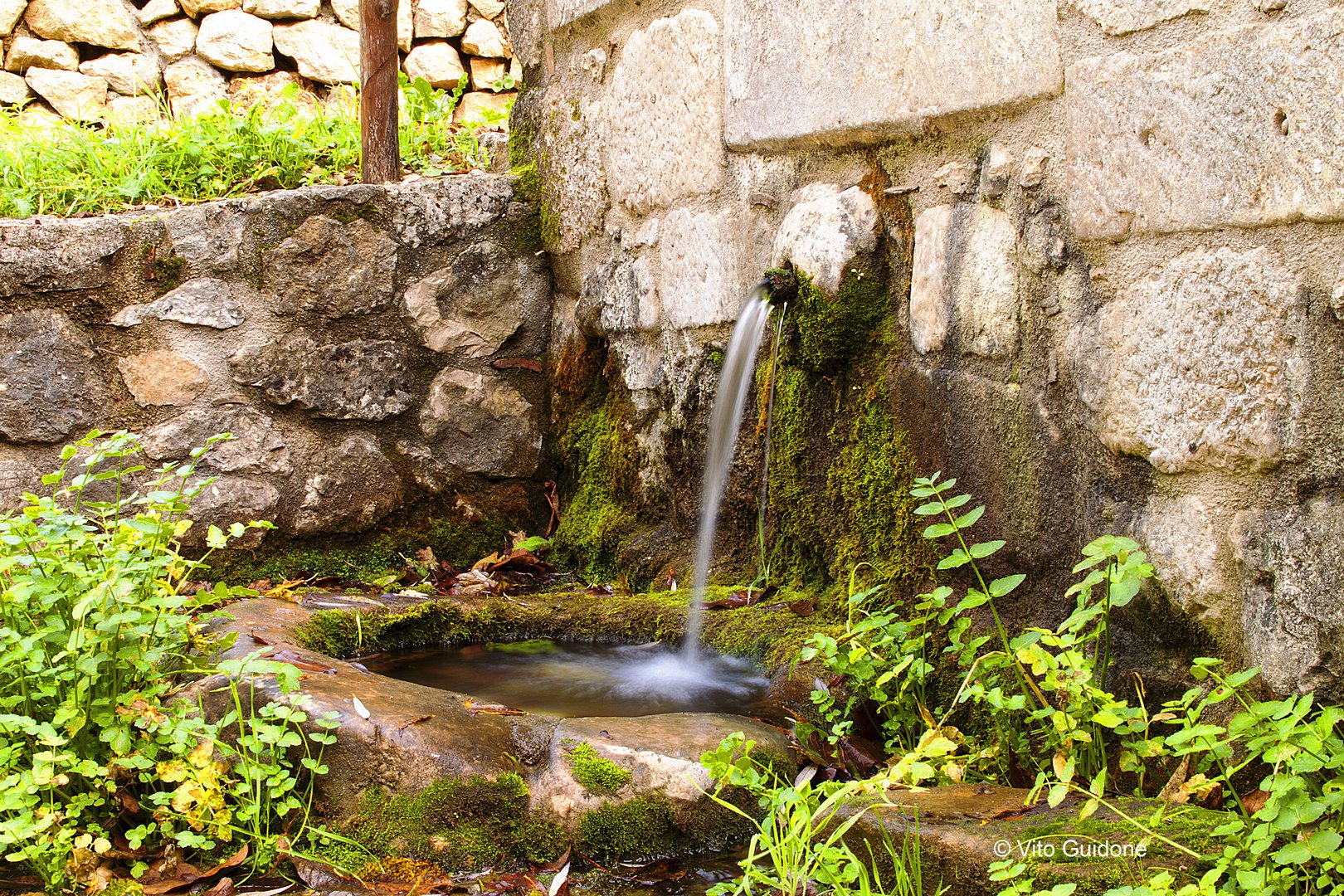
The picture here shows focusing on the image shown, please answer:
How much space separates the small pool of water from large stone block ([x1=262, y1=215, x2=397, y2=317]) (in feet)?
3.54

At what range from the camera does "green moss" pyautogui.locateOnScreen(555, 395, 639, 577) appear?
3.05 meters

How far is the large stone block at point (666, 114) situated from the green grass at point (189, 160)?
74 centimetres

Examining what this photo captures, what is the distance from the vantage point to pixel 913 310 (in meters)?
2.04

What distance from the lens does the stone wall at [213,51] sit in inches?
221

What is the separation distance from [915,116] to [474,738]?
4.20ft

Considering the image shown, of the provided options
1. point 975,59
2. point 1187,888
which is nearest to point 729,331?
point 975,59

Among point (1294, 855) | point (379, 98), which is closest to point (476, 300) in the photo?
point (379, 98)

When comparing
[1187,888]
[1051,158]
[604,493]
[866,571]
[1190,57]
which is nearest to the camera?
[1187,888]

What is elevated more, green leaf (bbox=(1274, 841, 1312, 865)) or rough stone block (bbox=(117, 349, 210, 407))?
rough stone block (bbox=(117, 349, 210, 407))

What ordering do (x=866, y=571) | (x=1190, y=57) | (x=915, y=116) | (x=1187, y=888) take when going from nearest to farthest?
1. (x=1187, y=888)
2. (x=1190, y=57)
3. (x=915, y=116)
4. (x=866, y=571)

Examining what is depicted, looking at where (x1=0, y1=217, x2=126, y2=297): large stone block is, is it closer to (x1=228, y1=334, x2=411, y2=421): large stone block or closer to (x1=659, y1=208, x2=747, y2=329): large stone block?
(x1=228, y1=334, x2=411, y2=421): large stone block

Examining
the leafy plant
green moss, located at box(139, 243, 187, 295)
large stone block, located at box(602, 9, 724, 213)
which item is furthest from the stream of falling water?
green moss, located at box(139, 243, 187, 295)

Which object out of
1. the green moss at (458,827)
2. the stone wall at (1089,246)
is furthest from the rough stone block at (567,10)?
the green moss at (458,827)

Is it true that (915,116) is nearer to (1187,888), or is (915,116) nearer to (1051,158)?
(1051,158)
